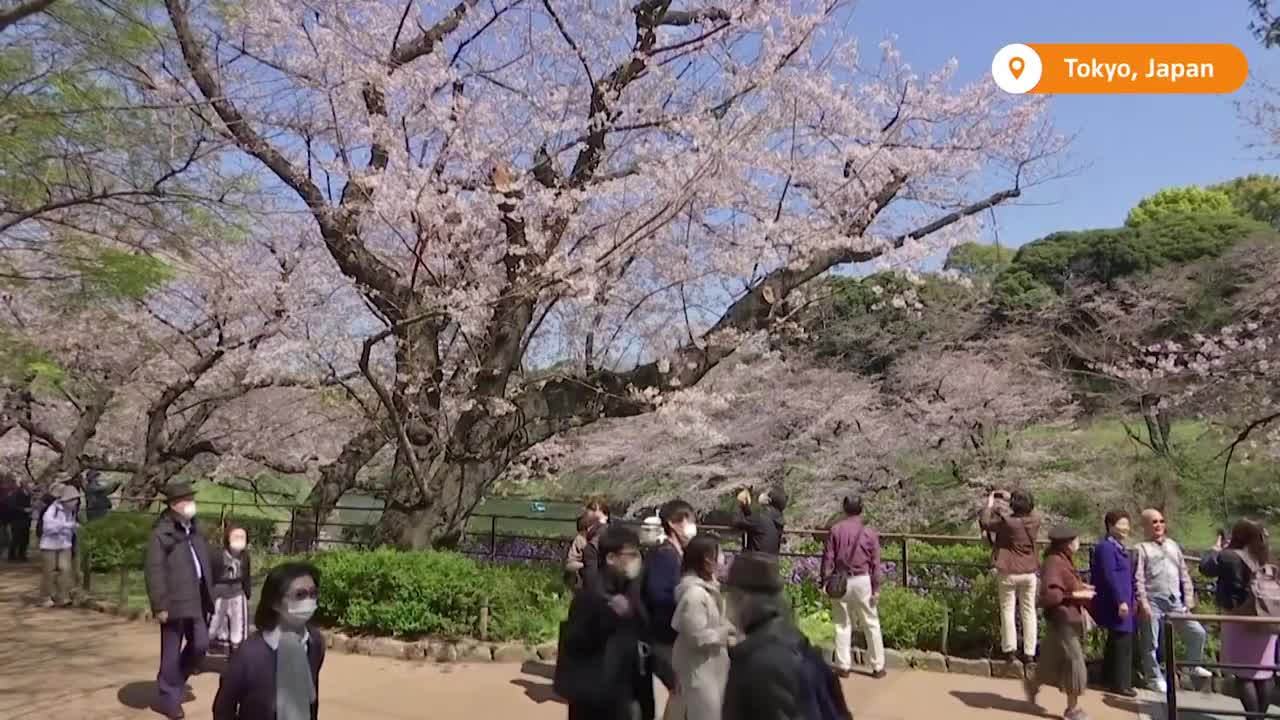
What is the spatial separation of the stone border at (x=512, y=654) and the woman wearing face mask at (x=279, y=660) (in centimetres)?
409

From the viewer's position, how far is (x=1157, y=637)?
6621 mm

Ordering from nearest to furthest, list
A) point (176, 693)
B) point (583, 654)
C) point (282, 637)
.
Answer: point (282, 637)
point (583, 654)
point (176, 693)

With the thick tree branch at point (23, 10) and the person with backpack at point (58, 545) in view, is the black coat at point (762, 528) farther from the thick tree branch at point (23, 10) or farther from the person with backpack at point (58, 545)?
the person with backpack at point (58, 545)

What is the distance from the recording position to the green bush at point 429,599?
7.70 meters

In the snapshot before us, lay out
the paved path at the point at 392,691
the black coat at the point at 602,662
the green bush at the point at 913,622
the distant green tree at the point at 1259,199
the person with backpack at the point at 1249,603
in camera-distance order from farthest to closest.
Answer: the distant green tree at the point at 1259,199
the green bush at the point at 913,622
the paved path at the point at 392,691
the person with backpack at the point at 1249,603
the black coat at the point at 602,662

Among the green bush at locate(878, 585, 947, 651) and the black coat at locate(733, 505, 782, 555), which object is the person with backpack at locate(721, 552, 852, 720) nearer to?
the black coat at locate(733, 505, 782, 555)

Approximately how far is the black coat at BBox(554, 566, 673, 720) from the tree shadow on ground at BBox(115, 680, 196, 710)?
11.4 feet

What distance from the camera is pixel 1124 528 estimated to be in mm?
6008

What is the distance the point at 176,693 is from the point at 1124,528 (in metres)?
6.35

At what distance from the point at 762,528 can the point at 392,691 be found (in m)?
3.08

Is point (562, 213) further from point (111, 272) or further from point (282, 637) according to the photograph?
point (282, 637)

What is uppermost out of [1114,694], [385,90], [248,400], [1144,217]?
[1144,217]

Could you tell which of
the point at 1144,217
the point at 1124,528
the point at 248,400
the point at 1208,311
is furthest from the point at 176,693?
the point at 1144,217

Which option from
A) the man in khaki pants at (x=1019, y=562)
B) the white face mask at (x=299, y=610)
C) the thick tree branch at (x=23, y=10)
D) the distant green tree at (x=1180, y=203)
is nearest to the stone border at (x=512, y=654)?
the man in khaki pants at (x=1019, y=562)
